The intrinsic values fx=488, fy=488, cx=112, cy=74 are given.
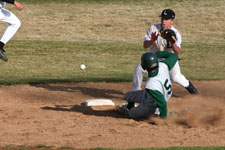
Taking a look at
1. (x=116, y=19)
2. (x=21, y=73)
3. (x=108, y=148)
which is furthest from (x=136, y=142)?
(x=116, y=19)

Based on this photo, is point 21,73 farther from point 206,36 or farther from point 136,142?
point 206,36

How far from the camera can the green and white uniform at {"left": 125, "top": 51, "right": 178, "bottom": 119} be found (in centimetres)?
838

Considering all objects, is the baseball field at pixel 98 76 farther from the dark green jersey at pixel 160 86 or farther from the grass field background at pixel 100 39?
the dark green jersey at pixel 160 86

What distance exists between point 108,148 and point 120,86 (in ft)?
19.0

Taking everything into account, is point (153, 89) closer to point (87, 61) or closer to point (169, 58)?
point (169, 58)

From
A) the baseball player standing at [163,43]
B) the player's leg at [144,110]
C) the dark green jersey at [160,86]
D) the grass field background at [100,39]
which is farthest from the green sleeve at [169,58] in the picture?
the grass field background at [100,39]

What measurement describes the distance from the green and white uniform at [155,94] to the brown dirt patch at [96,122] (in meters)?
0.22

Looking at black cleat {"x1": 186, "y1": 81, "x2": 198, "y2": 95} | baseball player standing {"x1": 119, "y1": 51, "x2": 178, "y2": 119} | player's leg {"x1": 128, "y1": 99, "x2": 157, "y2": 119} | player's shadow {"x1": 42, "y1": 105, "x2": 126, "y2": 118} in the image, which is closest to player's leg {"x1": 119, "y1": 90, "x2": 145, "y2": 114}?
baseball player standing {"x1": 119, "y1": 51, "x2": 178, "y2": 119}

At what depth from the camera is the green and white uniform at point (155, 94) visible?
8375 millimetres

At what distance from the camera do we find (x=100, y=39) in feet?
72.1

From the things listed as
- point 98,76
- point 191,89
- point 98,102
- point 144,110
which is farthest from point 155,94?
point 98,76

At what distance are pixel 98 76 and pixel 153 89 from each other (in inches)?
246

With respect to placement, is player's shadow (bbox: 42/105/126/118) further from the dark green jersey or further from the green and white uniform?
the dark green jersey

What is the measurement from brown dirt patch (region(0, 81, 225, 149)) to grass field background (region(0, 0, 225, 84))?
1.97 m
